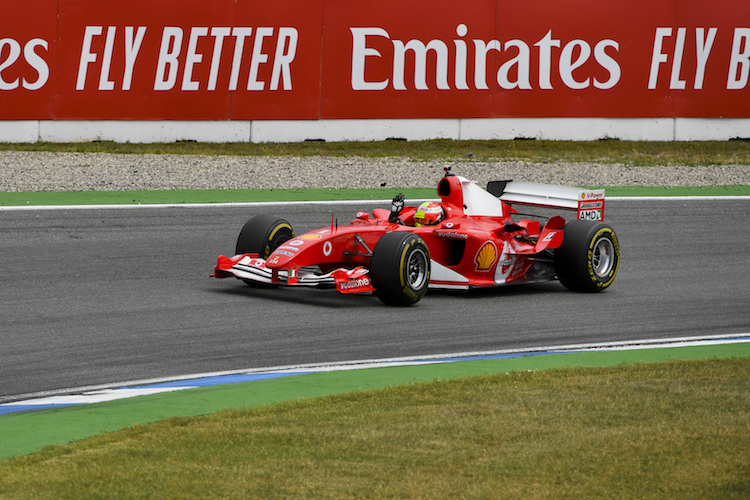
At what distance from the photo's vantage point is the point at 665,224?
15.0 metres

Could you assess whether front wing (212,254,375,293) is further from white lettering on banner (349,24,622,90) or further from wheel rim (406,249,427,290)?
white lettering on banner (349,24,622,90)

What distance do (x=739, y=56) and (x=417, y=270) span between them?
43.4 feet

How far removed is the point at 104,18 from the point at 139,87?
115 centimetres

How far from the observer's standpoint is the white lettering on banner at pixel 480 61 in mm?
19672

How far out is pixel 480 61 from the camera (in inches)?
794

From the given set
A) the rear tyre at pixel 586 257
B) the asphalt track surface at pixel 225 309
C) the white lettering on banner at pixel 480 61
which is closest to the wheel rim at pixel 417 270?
the asphalt track surface at pixel 225 309

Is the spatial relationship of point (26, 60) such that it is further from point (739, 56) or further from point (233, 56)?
point (739, 56)

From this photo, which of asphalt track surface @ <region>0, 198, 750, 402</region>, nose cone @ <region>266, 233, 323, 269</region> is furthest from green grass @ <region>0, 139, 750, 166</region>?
nose cone @ <region>266, 233, 323, 269</region>

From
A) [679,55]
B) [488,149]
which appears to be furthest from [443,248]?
[679,55]

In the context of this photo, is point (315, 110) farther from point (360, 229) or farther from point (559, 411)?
point (559, 411)

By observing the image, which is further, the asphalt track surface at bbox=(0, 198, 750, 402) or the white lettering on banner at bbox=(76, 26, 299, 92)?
the white lettering on banner at bbox=(76, 26, 299, 92)

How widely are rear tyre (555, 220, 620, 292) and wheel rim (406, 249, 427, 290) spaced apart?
155cm

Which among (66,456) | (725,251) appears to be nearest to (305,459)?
(66,456)

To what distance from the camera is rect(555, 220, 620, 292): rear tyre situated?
35.6ft
